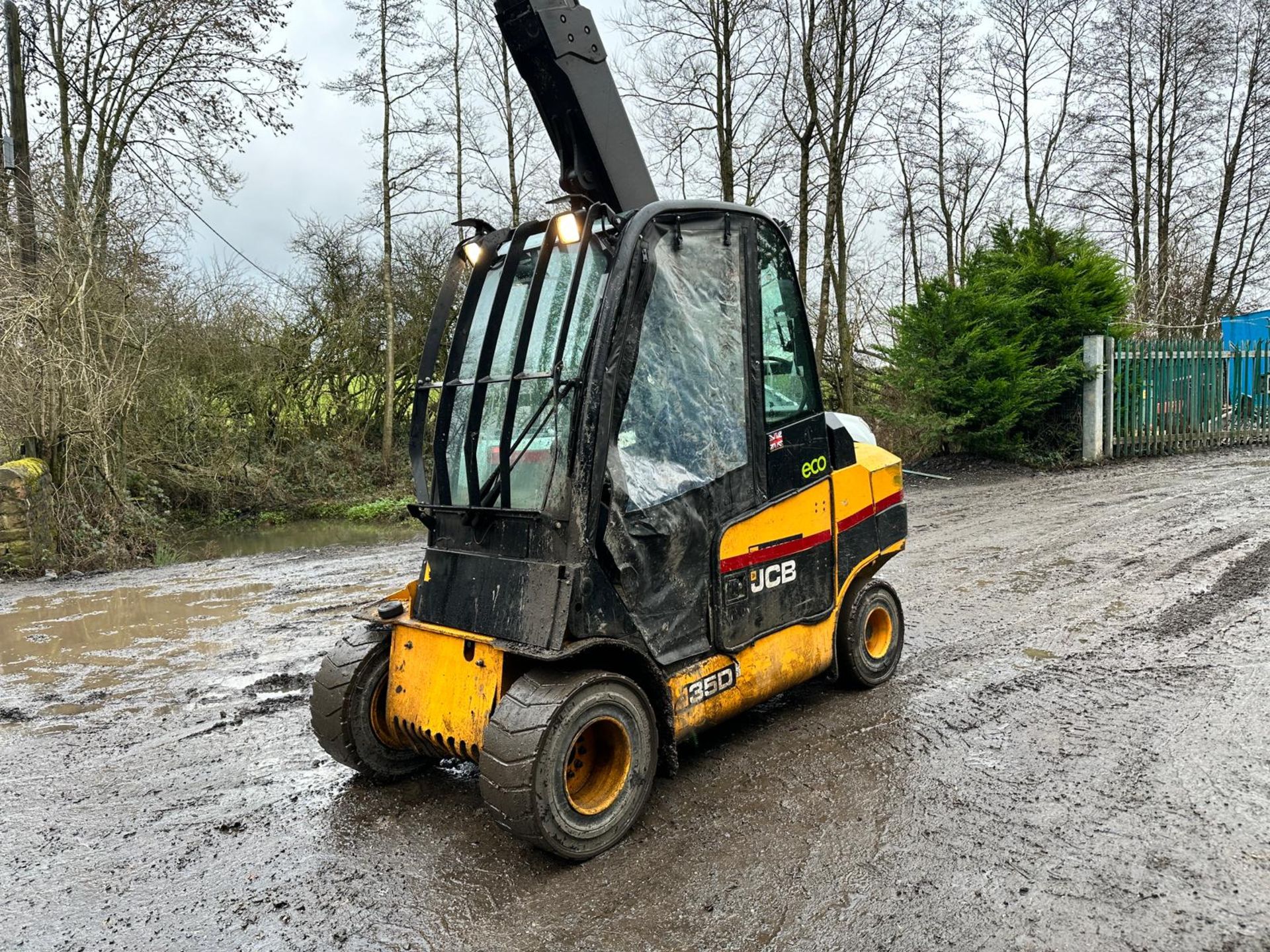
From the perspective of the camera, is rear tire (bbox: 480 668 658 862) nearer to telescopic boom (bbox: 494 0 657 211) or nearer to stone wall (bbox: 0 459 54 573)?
telescopic boom (bbox: 494 0 657 211)

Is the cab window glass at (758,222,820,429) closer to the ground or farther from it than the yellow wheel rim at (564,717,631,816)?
farther from it

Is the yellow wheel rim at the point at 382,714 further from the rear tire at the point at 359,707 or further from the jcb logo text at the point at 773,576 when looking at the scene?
the jcb logo text at the point at 773,576

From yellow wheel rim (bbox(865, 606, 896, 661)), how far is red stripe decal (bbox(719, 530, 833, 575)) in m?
0.76

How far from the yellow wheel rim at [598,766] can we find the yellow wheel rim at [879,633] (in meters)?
1.96

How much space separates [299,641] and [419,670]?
3.22 metres

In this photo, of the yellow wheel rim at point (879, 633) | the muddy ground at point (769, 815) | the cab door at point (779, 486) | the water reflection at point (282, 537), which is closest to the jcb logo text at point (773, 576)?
the cab door at point (779, 486)

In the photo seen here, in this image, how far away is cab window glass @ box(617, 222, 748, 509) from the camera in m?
3.31

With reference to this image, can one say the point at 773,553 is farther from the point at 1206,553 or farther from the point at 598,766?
the point at 1206,553

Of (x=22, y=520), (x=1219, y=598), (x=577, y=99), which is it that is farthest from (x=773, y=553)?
(x=22, y=520)

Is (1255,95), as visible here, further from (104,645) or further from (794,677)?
(104,645)

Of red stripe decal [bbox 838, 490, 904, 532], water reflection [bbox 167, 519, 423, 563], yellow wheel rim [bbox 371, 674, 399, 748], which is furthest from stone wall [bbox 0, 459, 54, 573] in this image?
red stripe decal [bbox 838, 490, 904, 532]

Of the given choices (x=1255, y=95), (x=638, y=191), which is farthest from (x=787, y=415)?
(x=1255, y=95)

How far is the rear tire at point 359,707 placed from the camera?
11.7 feet

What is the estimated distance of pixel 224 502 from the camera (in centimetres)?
1495
